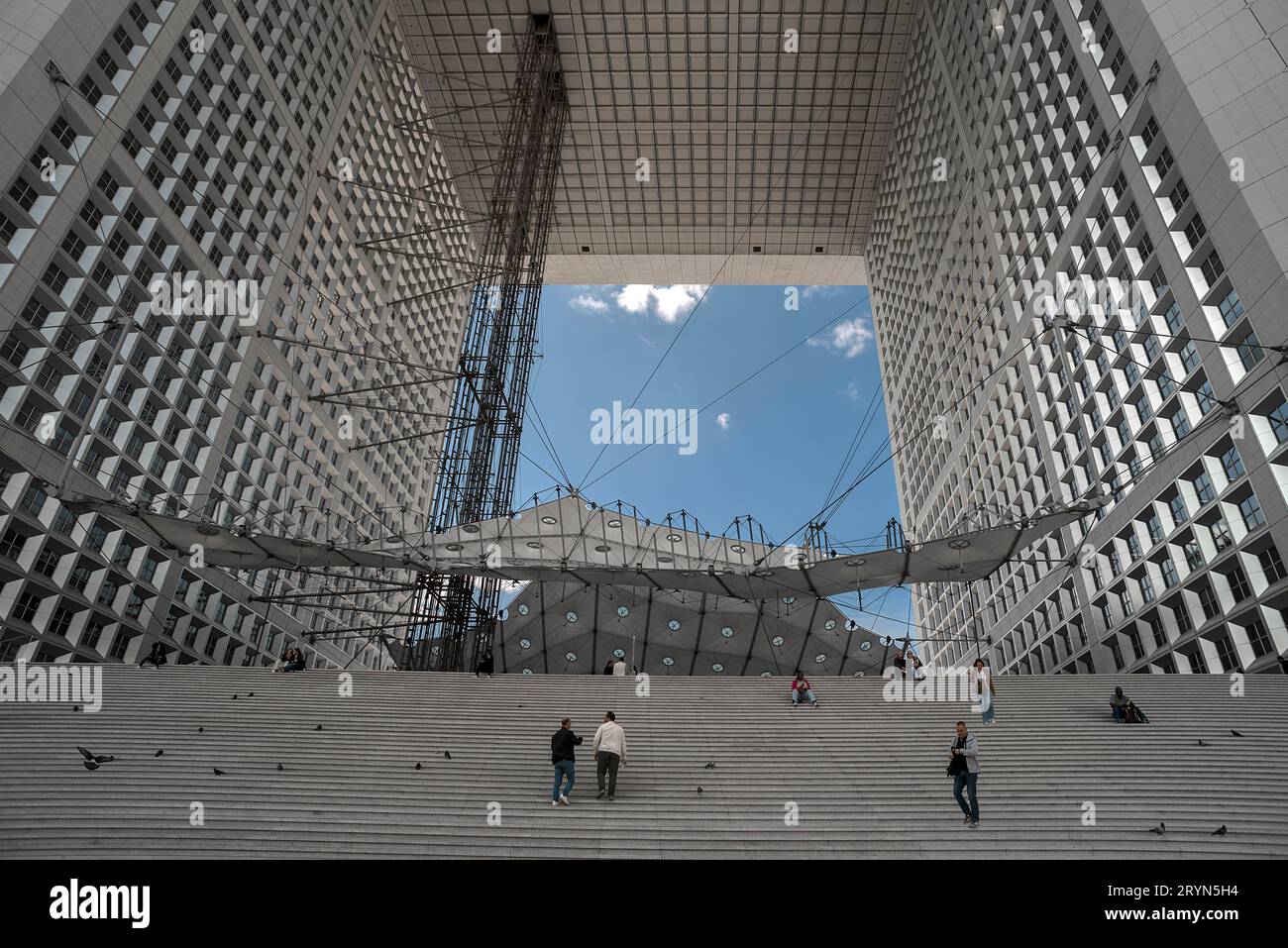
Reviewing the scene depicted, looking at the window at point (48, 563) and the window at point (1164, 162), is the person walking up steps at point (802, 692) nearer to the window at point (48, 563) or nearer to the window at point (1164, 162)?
the window at point (1164, 162)

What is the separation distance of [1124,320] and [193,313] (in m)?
31.9

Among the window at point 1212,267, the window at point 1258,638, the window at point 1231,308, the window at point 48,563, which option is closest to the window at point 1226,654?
the window at point 1258,638

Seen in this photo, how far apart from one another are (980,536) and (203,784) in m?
19.4

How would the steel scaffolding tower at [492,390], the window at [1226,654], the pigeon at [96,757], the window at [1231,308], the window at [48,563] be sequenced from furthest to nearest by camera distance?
the steel scaffolding tower at [492,390]
the window at [48,563]
the window at [1226,654]
the window at [1231,308]
the pigeon at [96,757]

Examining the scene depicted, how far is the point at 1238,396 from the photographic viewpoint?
73.5 feet

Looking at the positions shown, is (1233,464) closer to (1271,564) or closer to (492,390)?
(1271,564)

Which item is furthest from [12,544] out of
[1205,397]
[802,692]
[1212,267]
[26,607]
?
[1212,267]

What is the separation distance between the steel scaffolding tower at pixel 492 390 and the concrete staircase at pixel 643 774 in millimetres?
14672

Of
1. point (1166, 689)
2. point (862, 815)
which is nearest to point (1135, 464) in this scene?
point (1166, 689)

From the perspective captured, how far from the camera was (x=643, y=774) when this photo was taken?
13555mm

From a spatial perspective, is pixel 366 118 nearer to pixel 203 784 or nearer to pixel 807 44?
pixel 807 44

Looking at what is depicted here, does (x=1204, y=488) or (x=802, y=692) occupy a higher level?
(x=1204, y=488)

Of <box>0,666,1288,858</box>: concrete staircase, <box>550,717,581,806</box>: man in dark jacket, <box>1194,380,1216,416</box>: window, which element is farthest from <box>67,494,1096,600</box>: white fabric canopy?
<box>550,717,581,806</box>: man in dark jacket

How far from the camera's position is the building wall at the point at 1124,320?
22.1 m
